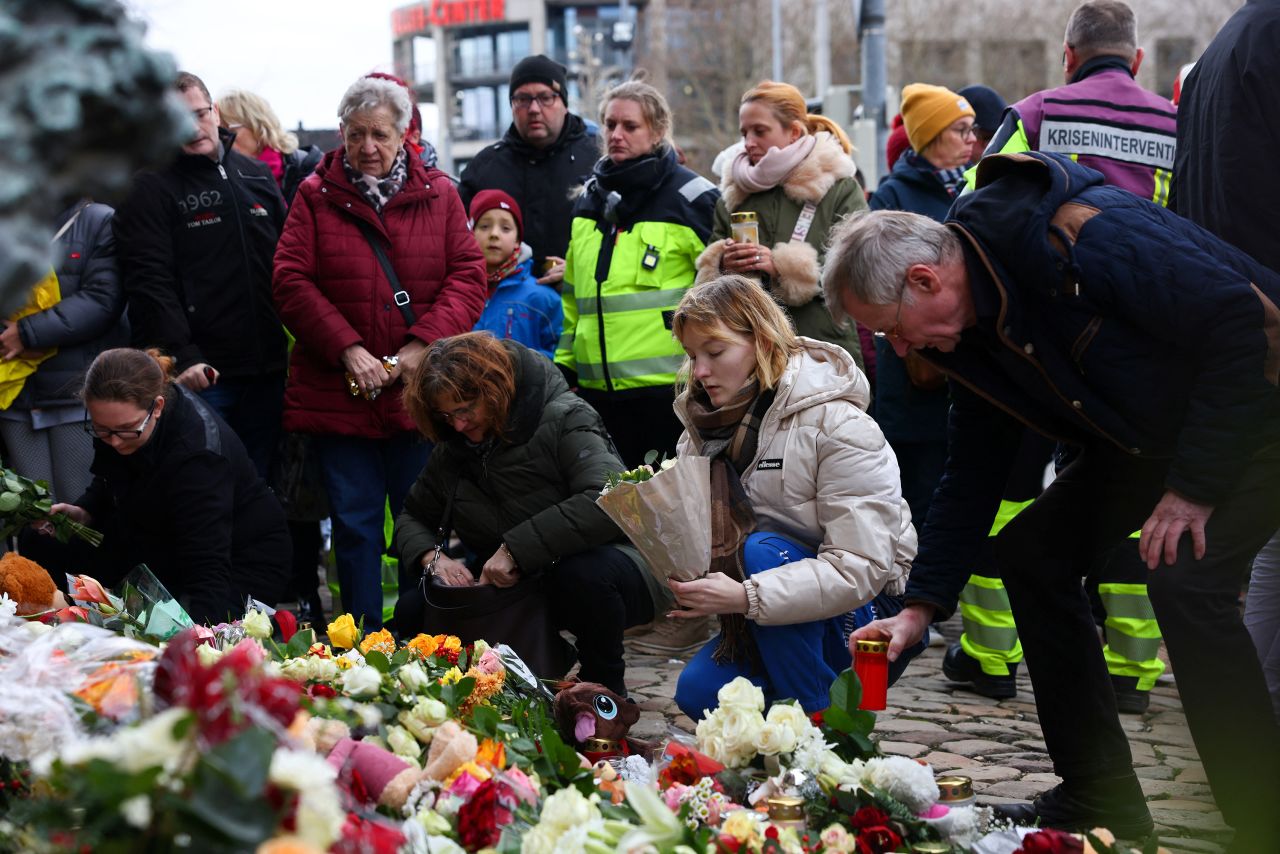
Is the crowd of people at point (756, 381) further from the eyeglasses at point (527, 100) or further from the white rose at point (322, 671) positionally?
the white rose at point (322, 671)

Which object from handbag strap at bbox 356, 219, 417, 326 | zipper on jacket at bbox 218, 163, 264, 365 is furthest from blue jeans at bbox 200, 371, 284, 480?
handbag strap at bbox 356, 219, 417, 326

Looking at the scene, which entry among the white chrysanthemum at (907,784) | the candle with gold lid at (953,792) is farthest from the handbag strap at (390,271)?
the white chrysanthemum at (907,784)

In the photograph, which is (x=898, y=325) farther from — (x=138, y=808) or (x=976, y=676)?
(x=976, y=676)

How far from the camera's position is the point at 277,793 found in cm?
150

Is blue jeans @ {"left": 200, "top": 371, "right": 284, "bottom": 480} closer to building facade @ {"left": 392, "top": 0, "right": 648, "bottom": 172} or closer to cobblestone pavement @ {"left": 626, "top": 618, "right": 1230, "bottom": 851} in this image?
cobblestone pavement @ {"left": 626, "top": 618, "right": 1230, "bottom": 851}

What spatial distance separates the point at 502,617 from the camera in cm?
462

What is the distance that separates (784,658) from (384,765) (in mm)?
1614

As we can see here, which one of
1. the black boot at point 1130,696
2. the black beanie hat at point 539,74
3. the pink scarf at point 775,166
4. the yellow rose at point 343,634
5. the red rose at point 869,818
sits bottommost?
the black boot at point 1130,696

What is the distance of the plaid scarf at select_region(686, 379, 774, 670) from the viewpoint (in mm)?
3912

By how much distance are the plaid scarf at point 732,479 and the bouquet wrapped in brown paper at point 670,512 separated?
0.11 metres

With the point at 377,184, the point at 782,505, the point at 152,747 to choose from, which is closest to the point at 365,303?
the point at 377,184

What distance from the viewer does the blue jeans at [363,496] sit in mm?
5684

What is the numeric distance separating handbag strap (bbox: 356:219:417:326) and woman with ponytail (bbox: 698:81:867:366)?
1.16 meters

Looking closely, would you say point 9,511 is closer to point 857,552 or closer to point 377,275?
point 377,275
